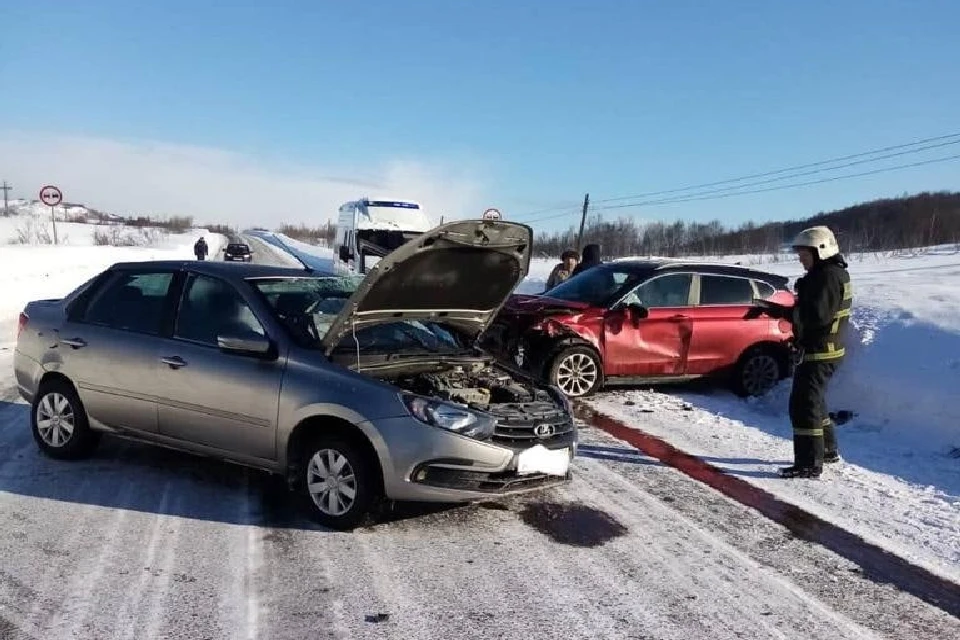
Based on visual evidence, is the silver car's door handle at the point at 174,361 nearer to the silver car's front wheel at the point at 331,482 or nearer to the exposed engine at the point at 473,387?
the silver car's front wheel at the point at 331,482

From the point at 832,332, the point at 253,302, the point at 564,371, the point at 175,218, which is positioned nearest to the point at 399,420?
the point at 253,302

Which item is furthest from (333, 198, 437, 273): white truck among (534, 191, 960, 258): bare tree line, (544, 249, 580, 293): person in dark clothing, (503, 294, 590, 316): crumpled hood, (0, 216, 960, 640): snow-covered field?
(534, 191, 960, 258): bare tree line

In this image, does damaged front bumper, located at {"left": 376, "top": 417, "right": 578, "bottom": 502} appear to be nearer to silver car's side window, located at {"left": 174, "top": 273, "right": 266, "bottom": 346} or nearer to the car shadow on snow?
the car shadow on snow

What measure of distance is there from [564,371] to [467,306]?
3082 mm

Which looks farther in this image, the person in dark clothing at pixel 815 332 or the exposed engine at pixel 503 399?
the person in dark clothing at pixel 815 332

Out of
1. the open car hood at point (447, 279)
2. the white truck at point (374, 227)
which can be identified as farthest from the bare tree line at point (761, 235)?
the open car hood at point (447, 279)

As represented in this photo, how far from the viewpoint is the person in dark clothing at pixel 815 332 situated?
5844mm

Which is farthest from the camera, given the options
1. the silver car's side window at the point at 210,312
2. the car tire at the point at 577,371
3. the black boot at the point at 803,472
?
the car tire at the point at 577,371

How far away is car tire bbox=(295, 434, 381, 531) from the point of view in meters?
4.33

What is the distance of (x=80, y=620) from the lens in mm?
3273

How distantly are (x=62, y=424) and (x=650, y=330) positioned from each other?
19.8ft

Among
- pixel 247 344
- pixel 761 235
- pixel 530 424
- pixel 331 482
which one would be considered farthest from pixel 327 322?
pixel 761 235

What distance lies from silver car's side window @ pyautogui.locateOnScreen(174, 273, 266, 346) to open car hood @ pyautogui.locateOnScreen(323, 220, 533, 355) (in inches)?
27.5

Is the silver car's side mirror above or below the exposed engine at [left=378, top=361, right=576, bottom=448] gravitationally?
above
